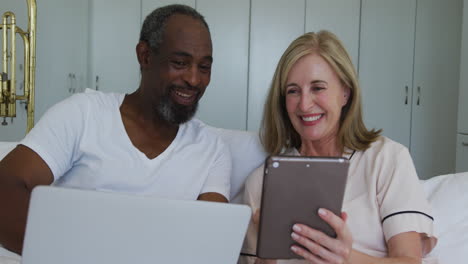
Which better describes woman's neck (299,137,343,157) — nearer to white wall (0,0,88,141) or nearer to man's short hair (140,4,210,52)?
man's short hair (140,4,210,52)

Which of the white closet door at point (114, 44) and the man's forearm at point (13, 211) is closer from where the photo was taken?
the man's forearm at point (13, 211)

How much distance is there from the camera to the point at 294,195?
2.65 feet

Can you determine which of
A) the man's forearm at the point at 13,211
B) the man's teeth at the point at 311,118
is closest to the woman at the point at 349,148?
the man's teeth at the point at 311,118

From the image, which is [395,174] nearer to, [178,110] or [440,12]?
[178,110]

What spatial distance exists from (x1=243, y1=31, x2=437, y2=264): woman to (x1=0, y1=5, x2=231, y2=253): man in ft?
0.58

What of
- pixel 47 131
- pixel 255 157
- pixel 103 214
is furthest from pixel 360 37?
pixel 103 214

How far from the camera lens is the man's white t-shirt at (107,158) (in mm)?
1149

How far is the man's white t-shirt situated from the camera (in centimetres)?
115

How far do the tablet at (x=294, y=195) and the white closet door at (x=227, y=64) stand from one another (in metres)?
2.96

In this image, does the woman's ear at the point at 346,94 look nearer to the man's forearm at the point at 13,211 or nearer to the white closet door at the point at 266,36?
the man's forearm at the point at 13,211

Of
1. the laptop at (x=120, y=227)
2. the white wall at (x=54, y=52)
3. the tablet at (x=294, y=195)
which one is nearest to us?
the laptop at (x=120, y=227)

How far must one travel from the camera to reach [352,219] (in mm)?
1124

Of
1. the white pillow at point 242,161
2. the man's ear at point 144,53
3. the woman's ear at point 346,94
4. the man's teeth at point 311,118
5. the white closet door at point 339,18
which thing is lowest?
the white pillow at point 242,161

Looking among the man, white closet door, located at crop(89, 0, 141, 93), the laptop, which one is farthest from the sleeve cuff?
white closet door, located at crop(89, 0, 141, 93)
